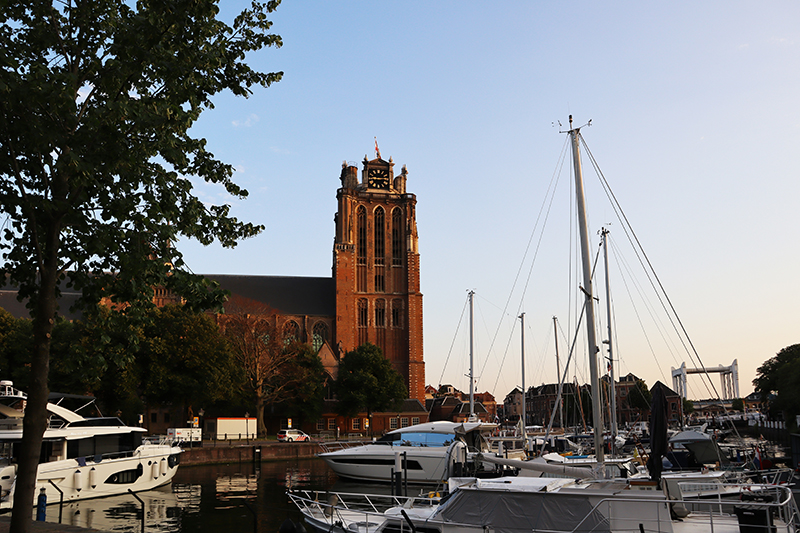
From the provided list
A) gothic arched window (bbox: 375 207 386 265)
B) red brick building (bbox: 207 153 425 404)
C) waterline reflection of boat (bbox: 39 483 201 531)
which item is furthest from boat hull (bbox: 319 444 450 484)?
gothic arched window (bbox: 375 207 386 265)

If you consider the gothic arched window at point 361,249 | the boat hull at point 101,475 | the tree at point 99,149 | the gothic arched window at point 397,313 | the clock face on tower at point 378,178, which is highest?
the clock face on tower at point 378,178

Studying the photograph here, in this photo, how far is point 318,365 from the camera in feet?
241

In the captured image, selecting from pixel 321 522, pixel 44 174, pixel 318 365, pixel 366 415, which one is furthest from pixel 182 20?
pixel 366 415

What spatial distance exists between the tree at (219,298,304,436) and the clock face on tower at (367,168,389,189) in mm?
38938

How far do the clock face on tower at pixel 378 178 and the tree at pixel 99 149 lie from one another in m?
92.3

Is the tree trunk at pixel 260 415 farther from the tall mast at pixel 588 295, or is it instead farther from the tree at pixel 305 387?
the tall mast at pixel 588 295

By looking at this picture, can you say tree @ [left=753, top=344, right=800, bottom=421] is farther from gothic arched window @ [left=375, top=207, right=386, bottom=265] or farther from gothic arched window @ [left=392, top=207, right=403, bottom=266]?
gothic arched window @ [left=375, top=207, right=386, bottom=265]

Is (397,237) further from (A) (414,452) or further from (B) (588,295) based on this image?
(B) (588,295)

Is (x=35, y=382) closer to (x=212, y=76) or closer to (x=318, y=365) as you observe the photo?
(x=212, y=76)

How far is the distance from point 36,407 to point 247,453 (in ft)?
132

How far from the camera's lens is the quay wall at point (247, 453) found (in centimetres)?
4434

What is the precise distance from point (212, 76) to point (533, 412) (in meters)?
159

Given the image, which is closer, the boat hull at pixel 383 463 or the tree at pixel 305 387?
the boat hull at pixel 383 463

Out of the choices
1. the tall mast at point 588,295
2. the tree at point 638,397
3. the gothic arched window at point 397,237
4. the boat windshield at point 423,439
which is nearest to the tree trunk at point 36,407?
the tall mast at point 588,295
